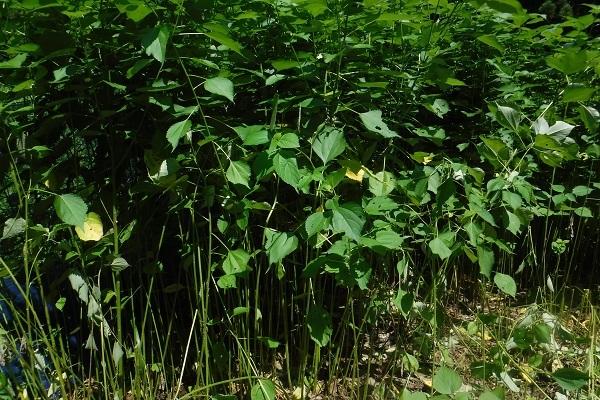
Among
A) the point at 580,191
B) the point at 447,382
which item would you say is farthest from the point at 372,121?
the point at 580,191

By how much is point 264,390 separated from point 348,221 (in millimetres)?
571

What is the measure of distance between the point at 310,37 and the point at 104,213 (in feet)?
3.04

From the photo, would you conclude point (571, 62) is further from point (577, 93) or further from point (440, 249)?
point (440, 249)

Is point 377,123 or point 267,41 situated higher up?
point 267,41

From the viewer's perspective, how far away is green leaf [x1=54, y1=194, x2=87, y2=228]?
5.42 feet

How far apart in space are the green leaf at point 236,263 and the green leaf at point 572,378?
961 millimetres

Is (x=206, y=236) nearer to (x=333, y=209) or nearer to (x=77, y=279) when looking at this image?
(x=77, y=279)

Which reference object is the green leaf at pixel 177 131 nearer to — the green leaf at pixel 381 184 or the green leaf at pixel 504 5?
the green leaf at pixel 381 184

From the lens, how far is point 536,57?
2949 mm

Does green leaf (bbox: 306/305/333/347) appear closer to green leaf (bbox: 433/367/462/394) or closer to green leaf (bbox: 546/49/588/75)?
green leaf (bbox: 433/367/462/394)

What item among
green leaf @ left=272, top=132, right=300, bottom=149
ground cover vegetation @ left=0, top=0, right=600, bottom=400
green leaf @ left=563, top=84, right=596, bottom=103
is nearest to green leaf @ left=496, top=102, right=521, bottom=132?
ground cover vegetation @ left=0, top=0, right=600, bottom=400

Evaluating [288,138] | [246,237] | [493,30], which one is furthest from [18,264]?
[493,30]

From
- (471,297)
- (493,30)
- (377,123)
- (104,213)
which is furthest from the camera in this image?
(471,297)

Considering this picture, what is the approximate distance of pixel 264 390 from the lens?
5.58ft
